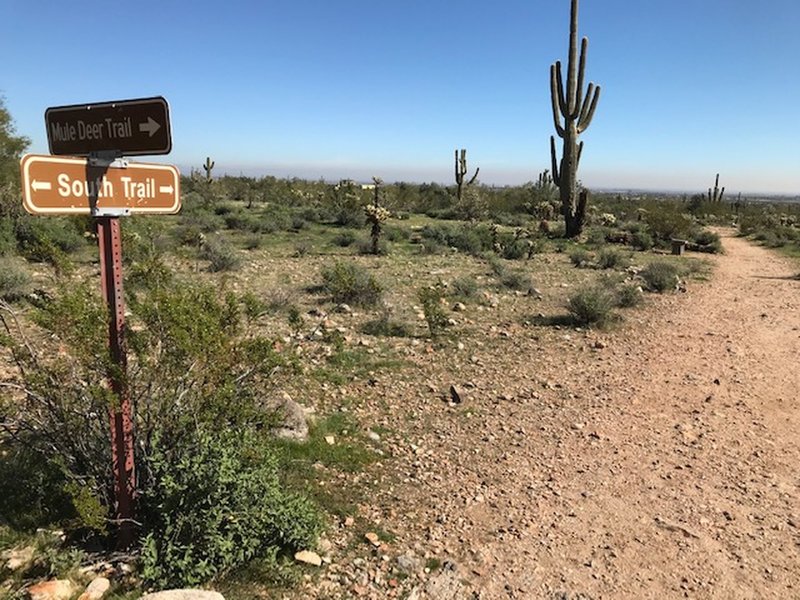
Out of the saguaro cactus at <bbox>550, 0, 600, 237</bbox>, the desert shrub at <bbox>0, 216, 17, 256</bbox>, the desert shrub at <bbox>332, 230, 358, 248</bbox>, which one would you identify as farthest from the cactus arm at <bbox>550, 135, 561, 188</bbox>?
the desert shrub at <bbox>0, 216, 17, 256</bbox>

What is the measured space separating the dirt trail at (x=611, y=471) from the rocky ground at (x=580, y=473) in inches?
0.5

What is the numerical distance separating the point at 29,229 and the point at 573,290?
11.4 meters

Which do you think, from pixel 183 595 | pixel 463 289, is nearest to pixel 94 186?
pixel 183 595

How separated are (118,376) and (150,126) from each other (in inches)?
44.4

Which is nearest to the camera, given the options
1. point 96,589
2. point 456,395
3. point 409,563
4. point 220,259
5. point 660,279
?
point 96,589

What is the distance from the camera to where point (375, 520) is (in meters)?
3.68

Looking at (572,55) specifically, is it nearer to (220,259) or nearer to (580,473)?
(220,259)

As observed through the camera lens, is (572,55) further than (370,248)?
Yes

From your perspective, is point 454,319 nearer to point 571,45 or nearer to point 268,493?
point 268,493

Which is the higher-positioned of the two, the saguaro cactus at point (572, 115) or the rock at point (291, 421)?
the saguaro cactus at point (572, 115)

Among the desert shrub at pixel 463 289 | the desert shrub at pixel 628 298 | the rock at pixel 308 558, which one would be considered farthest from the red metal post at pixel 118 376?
the desert shrub at pixel 628 298

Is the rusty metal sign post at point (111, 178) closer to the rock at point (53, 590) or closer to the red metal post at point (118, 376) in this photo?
the red metal post at point (118, 376)

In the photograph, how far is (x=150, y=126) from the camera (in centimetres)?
247

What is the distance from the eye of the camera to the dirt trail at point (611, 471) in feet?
10.8
